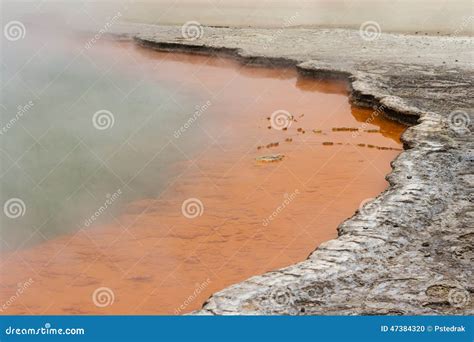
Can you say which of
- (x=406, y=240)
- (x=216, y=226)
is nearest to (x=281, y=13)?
(x=216, y=226)

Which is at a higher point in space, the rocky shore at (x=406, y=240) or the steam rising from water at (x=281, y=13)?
the steam rising from water at (x=281, y=13)

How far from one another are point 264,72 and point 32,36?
10.9 m

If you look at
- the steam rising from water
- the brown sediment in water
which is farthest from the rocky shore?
the steam rising from water

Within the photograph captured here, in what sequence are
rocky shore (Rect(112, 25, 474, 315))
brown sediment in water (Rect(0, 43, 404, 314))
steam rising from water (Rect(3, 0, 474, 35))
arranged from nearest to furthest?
rocky shore (Rect(112, 25, 474, 315))
brown sediment in water (Rect(0, 43, 404, 314))
steam rising from water (Rect(3, 0, 474, 35))

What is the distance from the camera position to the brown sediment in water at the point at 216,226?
4.95m

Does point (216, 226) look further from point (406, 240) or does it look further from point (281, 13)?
point (281, 13)

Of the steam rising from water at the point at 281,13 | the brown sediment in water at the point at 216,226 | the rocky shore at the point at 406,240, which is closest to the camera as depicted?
the rocky shore at the point at 406,240

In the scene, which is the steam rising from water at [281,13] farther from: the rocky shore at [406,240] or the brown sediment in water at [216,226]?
the brown sediment in water at [216,226]

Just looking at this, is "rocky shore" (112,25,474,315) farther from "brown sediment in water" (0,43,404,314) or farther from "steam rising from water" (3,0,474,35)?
"steam rising from water" (3,0,474,35)

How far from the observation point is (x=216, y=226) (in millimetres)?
6066

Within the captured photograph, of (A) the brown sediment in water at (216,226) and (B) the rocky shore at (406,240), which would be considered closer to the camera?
(B) the rocky shore at (406,240)

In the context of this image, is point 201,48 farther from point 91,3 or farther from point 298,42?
point 91,3

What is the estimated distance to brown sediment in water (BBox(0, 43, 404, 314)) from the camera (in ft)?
16.3

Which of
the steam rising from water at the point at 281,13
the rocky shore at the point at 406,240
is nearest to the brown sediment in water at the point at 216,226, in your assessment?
the rocky shore at the point at 406,240
